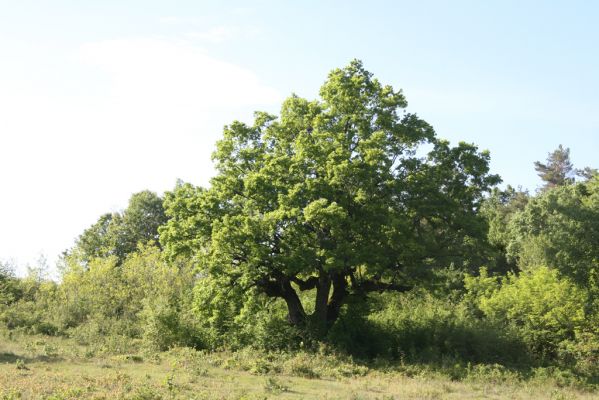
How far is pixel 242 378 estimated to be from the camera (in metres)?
24.3

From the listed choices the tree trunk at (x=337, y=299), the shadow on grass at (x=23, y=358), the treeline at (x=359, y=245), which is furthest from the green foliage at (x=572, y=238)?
the shadow on grass at (x=23, y=358)

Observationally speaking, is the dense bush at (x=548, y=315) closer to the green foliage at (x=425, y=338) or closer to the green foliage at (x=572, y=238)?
the green foliage at (x=572, y=238)

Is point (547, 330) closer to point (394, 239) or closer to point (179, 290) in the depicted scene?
point (394, 239)

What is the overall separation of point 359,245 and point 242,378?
9263mm

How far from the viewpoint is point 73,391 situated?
1822 cm

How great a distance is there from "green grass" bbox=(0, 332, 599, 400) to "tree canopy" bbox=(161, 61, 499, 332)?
4742mm

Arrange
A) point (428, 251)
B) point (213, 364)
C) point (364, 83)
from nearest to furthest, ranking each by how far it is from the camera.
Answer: point (213, 364)
point (428, 251)
point (364, 83)

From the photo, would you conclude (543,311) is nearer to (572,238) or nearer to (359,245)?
(572,238)

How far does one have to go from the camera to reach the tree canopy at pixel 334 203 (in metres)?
29.6

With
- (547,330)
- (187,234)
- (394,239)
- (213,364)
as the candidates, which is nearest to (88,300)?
(187,234)

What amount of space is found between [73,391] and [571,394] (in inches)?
752

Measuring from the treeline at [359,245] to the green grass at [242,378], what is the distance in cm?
273

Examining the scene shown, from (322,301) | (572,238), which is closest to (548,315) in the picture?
(572,238)

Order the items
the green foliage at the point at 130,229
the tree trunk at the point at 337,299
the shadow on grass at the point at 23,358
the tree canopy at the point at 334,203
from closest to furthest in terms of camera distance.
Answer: the shadow on grass at the point at 23,358
the tree canopy at the point at 334,203
the tree trunk at the point at 337,299
the green foliage at the point at 130,229
